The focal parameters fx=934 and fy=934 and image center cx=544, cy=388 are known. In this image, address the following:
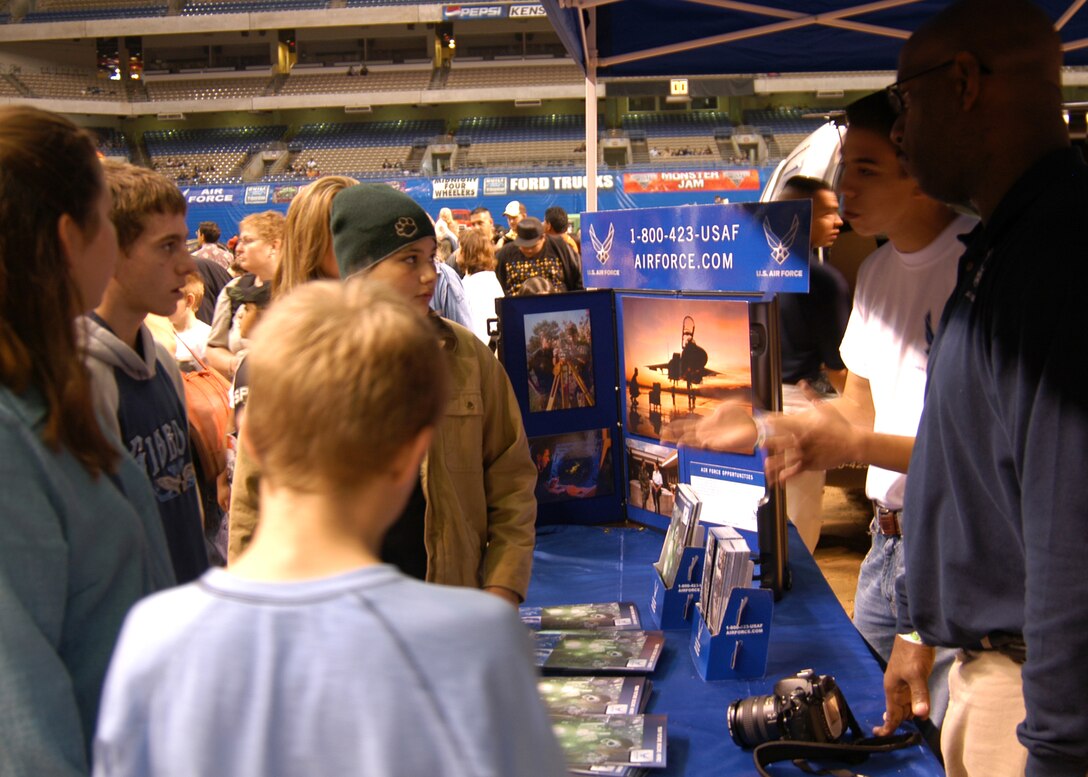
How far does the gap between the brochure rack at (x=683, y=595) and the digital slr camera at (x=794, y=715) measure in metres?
0.53

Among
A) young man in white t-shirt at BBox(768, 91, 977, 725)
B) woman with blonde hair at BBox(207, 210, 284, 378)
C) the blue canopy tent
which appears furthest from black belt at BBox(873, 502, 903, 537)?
woman with blonde hair at BBox(207, 210, 284, 378)

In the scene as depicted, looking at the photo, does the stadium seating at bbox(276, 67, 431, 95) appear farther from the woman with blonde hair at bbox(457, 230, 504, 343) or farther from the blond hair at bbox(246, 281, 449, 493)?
the blond hair at bbox(246, 281, 449, 493)

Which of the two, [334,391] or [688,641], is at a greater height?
[334,391]

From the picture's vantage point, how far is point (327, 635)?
708 mm

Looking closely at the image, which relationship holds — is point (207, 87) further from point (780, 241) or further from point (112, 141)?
point (780, 241)

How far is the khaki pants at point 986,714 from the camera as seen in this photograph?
1.47 m

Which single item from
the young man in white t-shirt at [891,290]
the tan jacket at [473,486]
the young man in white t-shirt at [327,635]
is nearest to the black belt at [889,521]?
the young man in white t-shirt at [891,290]

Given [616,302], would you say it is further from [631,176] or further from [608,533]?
[631,176]

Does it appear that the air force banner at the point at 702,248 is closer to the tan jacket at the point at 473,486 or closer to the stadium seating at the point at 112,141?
the tan jacket at the point at 473,486

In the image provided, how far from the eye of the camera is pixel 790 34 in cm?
370

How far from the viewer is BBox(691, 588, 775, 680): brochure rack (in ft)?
6.81

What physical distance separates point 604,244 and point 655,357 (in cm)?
48

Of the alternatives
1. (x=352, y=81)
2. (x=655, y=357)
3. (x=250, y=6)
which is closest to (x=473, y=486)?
(x=655, y=357)

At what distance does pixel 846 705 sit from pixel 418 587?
1.37 m
